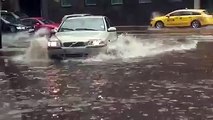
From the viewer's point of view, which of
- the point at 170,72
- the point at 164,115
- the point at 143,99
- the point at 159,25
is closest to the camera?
the point at 164,115

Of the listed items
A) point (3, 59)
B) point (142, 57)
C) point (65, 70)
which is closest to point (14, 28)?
point (3, 59)

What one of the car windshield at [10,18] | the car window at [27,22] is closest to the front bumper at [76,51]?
the car windshield at [10,18]

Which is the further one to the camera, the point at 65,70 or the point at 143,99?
the point at 65,70

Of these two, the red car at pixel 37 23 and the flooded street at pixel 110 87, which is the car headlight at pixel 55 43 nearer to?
the flooded street at pixel 110 87

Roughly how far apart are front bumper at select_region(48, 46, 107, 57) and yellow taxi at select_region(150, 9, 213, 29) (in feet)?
82.8

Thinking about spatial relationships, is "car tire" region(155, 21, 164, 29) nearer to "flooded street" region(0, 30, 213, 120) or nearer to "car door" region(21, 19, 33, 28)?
"car door" region(21, 19, 33, 28)

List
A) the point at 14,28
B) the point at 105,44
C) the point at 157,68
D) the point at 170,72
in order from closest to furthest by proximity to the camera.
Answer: the point at 170,72, the point at 157,68, the point at 105,44, the point at 14,28

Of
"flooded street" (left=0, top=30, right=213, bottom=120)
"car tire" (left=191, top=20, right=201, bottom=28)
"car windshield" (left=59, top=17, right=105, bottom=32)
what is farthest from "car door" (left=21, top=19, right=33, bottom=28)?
"car windshield" (left=59, top=17, right=105, bottom=32)

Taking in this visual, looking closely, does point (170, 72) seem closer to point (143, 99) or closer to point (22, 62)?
point (143, 99)

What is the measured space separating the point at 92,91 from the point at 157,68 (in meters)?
4.16

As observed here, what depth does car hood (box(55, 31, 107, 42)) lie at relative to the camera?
51.6ft

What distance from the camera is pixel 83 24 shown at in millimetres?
17125

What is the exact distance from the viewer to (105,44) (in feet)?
52.0

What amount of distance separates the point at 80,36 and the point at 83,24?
4.32 ft
